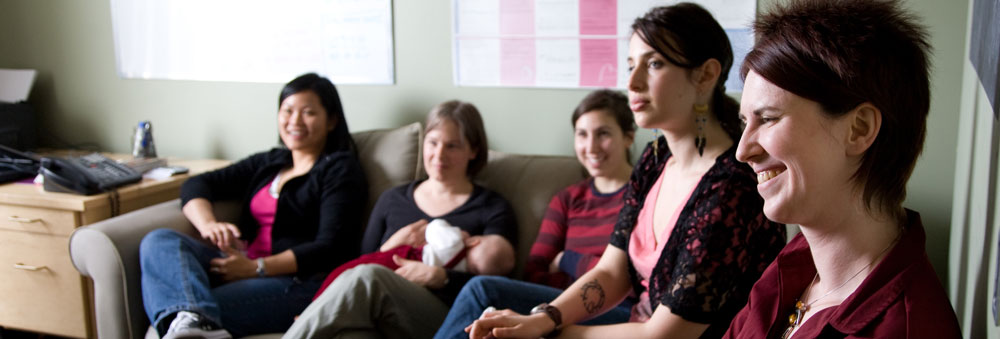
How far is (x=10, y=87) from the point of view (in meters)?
3.28

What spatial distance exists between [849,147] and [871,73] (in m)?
0.09

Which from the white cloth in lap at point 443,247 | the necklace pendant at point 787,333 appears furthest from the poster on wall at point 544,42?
the necklace pendant at point 787,333

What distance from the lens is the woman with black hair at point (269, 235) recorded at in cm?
A: 204

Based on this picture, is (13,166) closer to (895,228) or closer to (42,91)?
(42,91)

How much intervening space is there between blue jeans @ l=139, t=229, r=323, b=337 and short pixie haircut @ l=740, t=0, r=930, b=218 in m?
1.65

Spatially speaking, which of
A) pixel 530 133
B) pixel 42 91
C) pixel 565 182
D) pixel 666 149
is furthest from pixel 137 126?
pixel 666 149

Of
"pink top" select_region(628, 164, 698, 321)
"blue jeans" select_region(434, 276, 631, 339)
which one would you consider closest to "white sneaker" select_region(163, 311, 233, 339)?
"blue jeans" select_region(434, 276, 631, 339)

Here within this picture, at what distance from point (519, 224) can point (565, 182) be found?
0.64 ft

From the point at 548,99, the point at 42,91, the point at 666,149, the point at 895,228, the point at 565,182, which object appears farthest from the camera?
the point at 42,91

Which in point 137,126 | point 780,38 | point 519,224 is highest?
point 780,38

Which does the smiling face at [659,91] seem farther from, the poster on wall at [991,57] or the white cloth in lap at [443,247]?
the white cloth in lap at [443,247]

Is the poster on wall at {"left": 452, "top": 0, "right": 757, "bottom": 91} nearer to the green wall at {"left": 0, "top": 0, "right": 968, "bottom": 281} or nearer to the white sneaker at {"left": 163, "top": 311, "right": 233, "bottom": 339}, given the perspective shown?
the green wall at {"left": 0, "top": 0, "right": 968, "bottom": 281}

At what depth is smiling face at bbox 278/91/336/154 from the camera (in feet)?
8.08

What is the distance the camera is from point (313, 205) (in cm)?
244
